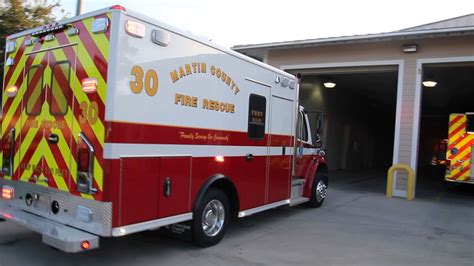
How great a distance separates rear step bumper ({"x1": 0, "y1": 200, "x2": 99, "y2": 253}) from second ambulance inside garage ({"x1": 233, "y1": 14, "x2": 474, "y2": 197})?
8.98 metres

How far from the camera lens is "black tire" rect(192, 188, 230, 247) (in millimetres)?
5391

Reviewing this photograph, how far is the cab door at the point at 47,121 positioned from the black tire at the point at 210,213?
164cm

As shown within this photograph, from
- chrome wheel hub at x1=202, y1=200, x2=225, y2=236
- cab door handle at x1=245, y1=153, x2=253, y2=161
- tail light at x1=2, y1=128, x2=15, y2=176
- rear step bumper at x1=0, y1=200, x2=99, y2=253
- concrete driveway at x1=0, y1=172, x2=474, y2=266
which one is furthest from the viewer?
cab door handle at x1=245, y1=153, x2=253, y2=161

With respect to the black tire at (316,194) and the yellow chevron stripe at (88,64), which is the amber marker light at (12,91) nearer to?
the yellow chevron stripe at (88,64)

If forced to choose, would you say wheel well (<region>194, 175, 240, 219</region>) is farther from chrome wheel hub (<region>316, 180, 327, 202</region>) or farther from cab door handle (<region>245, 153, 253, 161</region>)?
chrome wheel hub (<region>316, 180, 327, 202</region>)

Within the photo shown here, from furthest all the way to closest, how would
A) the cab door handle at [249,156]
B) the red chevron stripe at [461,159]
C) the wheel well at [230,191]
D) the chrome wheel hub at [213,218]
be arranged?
the red chevron stripe at [461,159] → the cab door handle at [249,156] → the wheel well at [230,191] → the chrome wheel hub at [213,218]

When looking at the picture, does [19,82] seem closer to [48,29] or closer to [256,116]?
[48,29]

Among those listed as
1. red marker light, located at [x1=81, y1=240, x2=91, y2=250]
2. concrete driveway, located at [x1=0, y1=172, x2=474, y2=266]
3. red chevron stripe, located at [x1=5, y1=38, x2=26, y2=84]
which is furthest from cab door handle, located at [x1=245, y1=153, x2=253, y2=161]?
red chevron stripe, located at [x1=5, y1=38, x2=26, y2=84]

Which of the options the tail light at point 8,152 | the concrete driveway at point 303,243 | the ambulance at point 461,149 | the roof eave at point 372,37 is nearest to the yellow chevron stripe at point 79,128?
the concrete driveway at point 303,243

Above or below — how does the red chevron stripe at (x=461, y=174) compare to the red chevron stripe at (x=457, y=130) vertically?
below

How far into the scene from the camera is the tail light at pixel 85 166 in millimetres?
4340

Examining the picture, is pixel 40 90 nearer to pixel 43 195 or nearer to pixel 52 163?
pixel 52 163

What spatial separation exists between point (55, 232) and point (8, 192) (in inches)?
64.3

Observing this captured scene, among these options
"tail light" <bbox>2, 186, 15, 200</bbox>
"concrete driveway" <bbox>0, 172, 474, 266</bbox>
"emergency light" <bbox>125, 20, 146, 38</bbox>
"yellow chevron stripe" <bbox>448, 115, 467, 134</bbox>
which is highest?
"emergency light" <bbox>125, 20, 146, 38</bbox>
